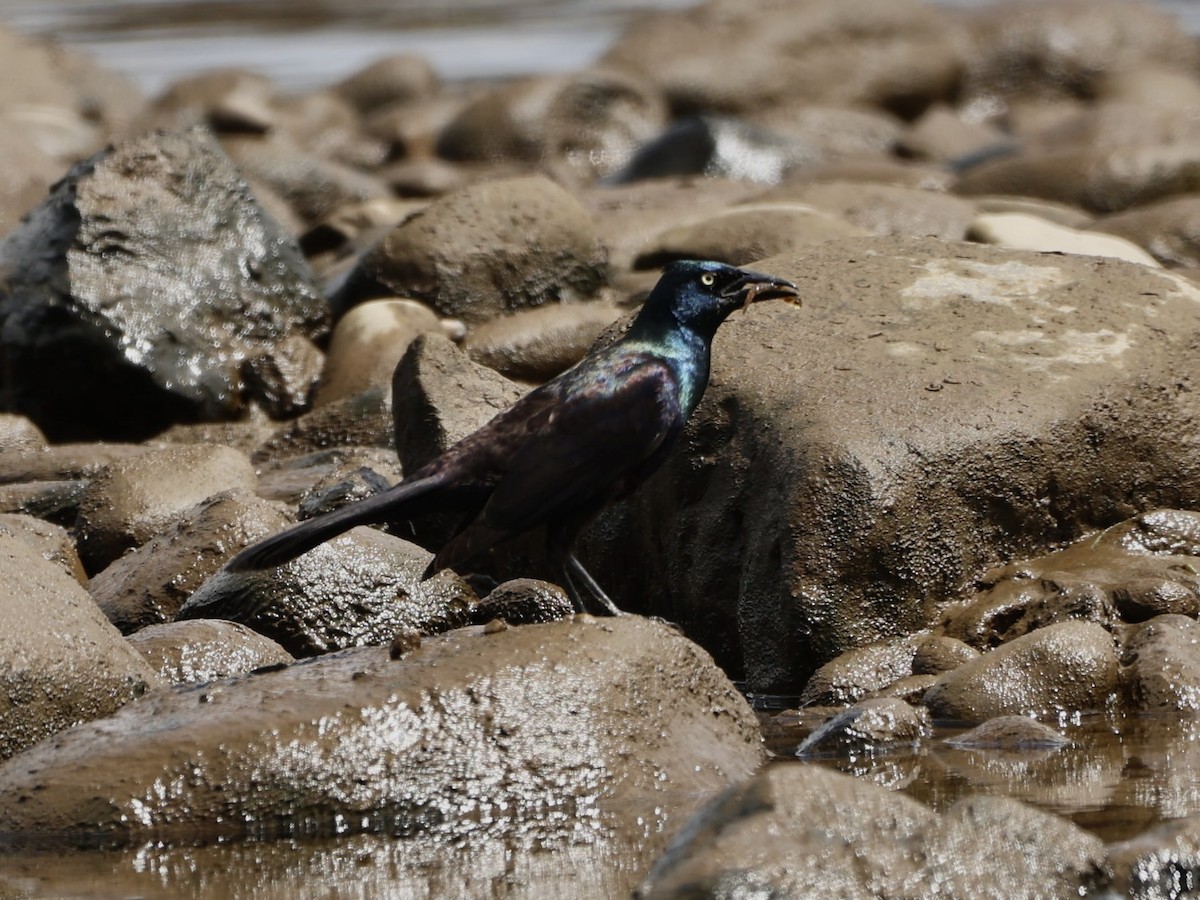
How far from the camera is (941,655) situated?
641 cm

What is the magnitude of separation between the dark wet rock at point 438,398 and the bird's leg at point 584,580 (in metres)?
1.42

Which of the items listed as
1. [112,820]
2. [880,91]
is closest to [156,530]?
[112,820]

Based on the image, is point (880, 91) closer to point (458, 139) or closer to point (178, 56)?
point (458, 139)

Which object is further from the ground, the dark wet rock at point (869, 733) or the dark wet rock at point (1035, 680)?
the dark wet rock at point (869, 733)

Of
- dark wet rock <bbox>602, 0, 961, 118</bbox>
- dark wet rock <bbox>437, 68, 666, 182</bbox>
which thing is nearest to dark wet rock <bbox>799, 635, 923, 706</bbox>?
dark wet rock <bbox>437, 68, 666, 182</bbox>

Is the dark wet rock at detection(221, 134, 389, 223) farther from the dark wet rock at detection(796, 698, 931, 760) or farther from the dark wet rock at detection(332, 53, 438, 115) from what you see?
the dark wet rock at detection(796, 698, 931, 760)

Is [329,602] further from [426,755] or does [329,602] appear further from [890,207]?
[890,207]

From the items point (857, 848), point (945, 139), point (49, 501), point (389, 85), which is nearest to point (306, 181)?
point (945, 139)

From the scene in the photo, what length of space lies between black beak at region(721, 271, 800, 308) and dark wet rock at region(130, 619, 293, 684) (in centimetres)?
179

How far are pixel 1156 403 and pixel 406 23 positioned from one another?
78.9ft

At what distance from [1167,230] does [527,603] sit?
6558 millimetres

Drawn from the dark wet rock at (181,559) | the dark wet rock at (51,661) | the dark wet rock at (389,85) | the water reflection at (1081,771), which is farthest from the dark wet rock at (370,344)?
the dark wet rock at (389,85)

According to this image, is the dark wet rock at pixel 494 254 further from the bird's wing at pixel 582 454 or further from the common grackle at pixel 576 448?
the bird's wing at pixel 582 454

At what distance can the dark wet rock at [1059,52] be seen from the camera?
72.0ft
